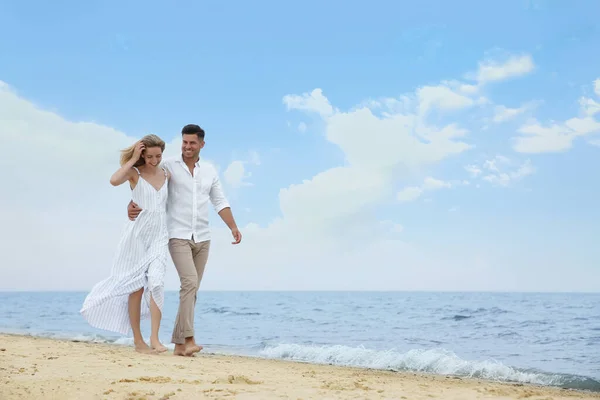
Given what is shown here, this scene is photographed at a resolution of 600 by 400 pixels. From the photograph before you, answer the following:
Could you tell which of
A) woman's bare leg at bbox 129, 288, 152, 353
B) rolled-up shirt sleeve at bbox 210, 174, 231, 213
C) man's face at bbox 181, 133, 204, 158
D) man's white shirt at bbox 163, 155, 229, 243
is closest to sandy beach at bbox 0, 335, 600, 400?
woman's bare leg at bbox 129, 288, 152, 353

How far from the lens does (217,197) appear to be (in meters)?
6.22

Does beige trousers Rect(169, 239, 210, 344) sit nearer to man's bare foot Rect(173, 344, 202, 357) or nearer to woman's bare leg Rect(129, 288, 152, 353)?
man's bare foot Rect(173, 344, 202, 357)

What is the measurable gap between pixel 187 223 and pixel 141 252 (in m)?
0.49

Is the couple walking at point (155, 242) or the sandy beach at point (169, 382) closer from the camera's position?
the sandy beach at point (169, 382)

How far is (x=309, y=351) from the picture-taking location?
9.38 m

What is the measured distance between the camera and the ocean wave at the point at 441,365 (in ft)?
24.8

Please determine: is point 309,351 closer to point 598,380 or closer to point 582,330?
point 598,380

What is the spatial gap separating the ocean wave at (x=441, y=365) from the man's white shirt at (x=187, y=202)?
3341 mm

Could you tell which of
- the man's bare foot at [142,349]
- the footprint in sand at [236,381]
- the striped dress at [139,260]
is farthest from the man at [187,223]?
the footprint in sand at [236,381]

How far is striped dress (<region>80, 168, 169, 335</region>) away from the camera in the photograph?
564 centimetres

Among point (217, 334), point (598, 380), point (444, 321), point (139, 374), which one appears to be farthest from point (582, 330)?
point (139, 374)

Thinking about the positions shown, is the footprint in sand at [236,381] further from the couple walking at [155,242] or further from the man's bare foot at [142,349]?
the man's bare foot at [142,349]

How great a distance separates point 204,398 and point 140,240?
237 cm

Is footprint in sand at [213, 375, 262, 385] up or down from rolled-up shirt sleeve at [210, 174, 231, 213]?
down
